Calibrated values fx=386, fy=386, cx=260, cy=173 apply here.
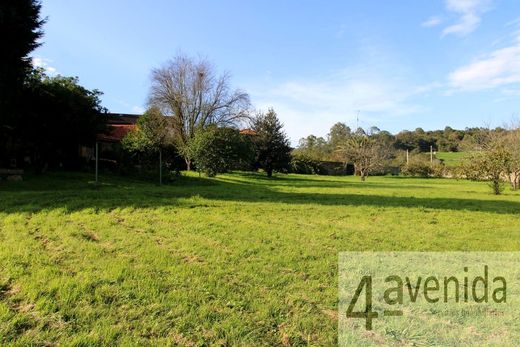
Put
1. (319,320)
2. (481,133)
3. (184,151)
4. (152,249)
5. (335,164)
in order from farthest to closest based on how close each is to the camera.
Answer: (335,164) < (481,133) < (184,151) < (152,249) < (319,320)

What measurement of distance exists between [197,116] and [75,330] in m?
32.6

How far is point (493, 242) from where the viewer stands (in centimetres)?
654

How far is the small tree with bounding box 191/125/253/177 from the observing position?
2281 centimetres

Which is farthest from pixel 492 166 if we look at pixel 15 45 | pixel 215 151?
pixel 15 45

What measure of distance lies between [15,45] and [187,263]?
14.3 metres

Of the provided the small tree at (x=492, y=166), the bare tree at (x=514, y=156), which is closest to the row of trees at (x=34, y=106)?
the small tree at (x=492, y=166)

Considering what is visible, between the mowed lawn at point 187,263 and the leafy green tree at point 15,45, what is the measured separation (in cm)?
749

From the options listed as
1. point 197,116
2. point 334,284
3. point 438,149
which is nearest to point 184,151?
point 197,116

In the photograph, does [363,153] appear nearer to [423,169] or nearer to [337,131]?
[423,169]

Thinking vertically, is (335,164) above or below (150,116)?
below

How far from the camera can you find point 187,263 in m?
4.77

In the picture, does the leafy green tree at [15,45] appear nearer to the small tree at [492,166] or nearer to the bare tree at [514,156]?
the small tree at [492,166]

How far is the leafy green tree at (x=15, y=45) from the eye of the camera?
13938 millimetres

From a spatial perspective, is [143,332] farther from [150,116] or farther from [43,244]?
[150,116]
